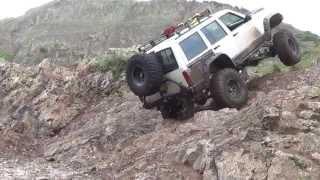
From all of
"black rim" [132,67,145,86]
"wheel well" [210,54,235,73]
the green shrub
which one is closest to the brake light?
"wheel well" [210,54,235,73]

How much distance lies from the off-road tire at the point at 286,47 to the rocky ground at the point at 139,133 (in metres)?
0.70

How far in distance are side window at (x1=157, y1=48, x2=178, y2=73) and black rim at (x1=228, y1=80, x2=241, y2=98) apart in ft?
3.95

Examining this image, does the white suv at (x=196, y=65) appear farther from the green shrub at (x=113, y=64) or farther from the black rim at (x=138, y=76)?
the green shrub at (x=113, y=64)

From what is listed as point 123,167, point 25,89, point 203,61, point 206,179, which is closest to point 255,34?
point 203,61

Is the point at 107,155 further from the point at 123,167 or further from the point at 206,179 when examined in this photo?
the point at 206,179

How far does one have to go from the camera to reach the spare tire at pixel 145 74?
12328 millimetres

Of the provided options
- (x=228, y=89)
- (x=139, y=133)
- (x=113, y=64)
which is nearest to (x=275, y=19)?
(x=228, y=89)

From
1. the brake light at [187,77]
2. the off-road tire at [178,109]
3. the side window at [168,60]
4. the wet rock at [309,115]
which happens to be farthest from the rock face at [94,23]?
the wet rock at [309,115]

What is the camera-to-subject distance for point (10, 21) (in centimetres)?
6456

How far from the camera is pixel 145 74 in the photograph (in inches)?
489

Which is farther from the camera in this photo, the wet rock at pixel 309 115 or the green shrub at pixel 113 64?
the green shrub at pixel 113 64

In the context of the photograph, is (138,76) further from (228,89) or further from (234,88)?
(234,88)

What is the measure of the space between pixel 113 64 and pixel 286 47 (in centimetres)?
573

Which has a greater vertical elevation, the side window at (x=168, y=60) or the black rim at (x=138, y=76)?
the side window at (x=168, y=60)
